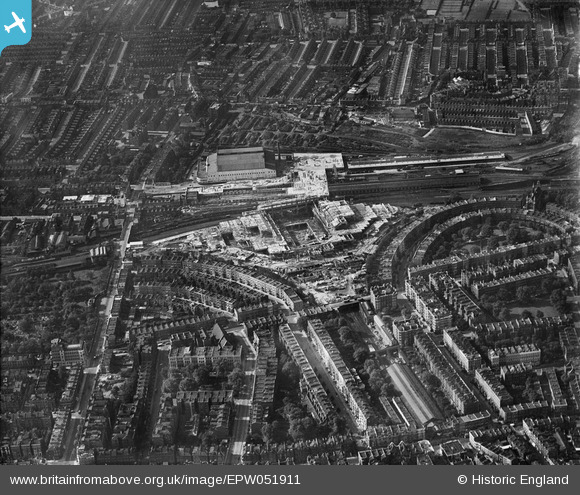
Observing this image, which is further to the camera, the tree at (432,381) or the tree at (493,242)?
the tree at (493,242)

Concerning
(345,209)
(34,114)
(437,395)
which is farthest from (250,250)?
(34,114)

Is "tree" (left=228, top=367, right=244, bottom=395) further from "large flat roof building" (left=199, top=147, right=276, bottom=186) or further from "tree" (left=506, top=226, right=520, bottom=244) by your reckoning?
"large flat roof building" (left=199, top=147, right=276, bottom=186)

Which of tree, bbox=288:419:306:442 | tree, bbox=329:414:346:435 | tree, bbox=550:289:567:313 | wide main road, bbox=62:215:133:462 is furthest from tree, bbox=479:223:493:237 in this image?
tree, bbox=288:419:306:442

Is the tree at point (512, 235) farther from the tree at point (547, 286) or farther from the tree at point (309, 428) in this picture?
the tree at point (309, 428)

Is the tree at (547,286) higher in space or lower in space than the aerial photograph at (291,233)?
higher

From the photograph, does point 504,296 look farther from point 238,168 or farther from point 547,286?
point 238,168

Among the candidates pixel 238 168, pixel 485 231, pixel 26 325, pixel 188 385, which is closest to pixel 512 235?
pixel 485 231

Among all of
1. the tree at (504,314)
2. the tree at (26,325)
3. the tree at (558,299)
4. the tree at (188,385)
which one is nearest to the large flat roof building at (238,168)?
the tree at (26,325)

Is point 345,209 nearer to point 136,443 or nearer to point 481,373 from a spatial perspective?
point 481,373
